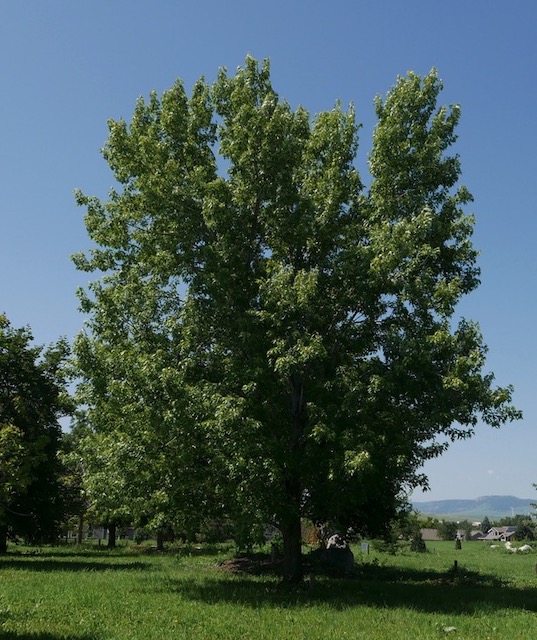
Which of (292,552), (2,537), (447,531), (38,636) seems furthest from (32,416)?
(447,531)

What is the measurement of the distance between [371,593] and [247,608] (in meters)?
6.14

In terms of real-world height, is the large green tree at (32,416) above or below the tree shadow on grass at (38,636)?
above

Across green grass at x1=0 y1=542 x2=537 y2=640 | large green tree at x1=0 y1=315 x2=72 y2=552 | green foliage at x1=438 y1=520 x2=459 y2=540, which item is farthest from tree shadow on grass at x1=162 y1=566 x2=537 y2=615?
green foliage at x1=438 y1=520 x2=459 y2=540

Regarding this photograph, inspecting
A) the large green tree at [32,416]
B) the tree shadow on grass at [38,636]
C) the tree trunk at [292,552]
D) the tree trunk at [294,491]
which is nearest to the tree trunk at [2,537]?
the large green tree at [32,416]

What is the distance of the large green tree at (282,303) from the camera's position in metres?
18.8

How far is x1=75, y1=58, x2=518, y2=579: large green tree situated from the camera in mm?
18797

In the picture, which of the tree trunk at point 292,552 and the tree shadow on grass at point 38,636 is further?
the tree trunk at point 292,552

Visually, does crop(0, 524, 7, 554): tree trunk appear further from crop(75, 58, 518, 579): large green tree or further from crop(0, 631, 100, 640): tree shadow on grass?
crop(0, 631, 100, 640): tree shadow on grass

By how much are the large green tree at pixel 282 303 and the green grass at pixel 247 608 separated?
2592 millimetres

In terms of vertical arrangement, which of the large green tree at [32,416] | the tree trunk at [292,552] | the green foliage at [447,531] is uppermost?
the large green tree at [32,416]

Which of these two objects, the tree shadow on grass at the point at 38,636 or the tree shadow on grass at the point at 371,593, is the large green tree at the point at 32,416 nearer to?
the tree shadow on grass at the point at 371,593

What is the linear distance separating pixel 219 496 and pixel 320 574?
994 cm

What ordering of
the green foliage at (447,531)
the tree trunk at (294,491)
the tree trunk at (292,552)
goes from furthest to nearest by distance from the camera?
the green foliage at (447,531)
the tree trunk at (292,552)
the tree trunk at (294,491)

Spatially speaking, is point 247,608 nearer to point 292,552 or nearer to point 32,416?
point 292,552
